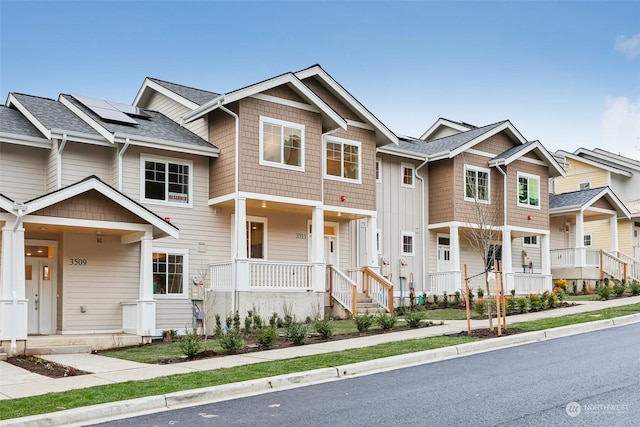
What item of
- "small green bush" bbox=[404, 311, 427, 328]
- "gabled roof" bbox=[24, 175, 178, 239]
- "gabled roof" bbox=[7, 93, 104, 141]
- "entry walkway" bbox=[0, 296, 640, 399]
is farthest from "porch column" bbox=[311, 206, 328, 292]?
"gabled roof" bbox=[7, 93, 104, 141]

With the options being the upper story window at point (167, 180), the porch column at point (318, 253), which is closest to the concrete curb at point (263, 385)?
the porch column at point (318, 253)

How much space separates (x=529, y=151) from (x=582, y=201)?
3997 mm

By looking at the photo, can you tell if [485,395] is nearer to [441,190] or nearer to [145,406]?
[145,406]

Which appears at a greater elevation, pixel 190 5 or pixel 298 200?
pixel 190 5

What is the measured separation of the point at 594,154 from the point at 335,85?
2070 centimetres

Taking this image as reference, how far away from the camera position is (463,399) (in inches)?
349

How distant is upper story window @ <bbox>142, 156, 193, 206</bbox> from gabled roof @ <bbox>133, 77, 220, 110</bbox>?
2.53 m

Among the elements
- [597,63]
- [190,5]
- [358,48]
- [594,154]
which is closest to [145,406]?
[190,5]

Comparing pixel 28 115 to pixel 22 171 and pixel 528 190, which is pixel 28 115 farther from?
pixel 528 190

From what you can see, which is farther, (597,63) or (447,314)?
(597,63)

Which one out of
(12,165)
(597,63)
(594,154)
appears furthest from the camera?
(594,154)

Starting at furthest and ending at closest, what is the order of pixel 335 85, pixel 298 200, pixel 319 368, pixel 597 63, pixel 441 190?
pixel 441 190, pixel 597 63, pixel 335 85, pixel 298 200, pixel 319 368

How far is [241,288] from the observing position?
65.8 ft

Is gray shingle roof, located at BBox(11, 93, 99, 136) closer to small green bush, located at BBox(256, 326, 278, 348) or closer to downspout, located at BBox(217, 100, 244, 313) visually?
downspout, located at BBox(217, 100, 244, 313)
